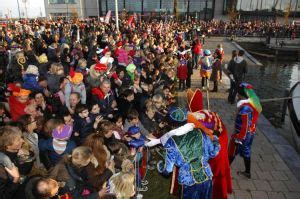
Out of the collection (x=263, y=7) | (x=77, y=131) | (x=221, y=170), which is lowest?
(x=221, y=170)

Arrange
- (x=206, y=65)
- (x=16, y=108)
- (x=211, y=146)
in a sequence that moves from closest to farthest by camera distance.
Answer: (x=211, y=146), (x=16, y=108), (x=206, y=65)

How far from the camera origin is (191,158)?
157 inches

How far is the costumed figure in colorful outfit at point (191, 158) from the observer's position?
3930 mm

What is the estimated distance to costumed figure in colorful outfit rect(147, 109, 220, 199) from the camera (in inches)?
155

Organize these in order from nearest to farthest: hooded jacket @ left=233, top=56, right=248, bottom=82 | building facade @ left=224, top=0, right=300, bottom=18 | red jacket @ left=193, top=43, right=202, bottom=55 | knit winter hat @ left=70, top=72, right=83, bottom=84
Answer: knit winter hat @ left=70, top=72, right=83, bottom=84, hooded jacket @ left=233, top=56, right=248, bottom=82, red jacket @ left=193, top=43, right=202, bottom=55, building facade @ left=224, top=0, right=300, bottom=18

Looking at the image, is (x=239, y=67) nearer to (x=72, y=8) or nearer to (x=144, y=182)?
(x=144, y=182)

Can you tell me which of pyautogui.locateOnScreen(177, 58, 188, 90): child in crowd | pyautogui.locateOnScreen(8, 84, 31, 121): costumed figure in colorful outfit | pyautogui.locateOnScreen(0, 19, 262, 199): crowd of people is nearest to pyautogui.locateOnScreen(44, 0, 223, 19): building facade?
pyautogui.locateOnScreen(177, 58, 188, 90): child in crowd

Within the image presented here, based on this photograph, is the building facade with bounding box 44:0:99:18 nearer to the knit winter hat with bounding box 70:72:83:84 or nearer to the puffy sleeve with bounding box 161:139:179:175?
the knit winter hat with bounding box 70:72:83:84

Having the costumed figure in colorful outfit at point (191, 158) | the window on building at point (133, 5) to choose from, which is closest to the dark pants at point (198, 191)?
the costumed figure in colorful outfit at point (191, 158)

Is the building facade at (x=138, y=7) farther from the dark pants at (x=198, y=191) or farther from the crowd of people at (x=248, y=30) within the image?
the dark pants at (x=198, y=191)

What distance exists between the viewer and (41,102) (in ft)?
20.2

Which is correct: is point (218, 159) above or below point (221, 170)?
above

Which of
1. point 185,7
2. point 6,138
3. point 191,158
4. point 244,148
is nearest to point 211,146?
point 191,158

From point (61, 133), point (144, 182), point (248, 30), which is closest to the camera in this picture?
point (61, 133)
